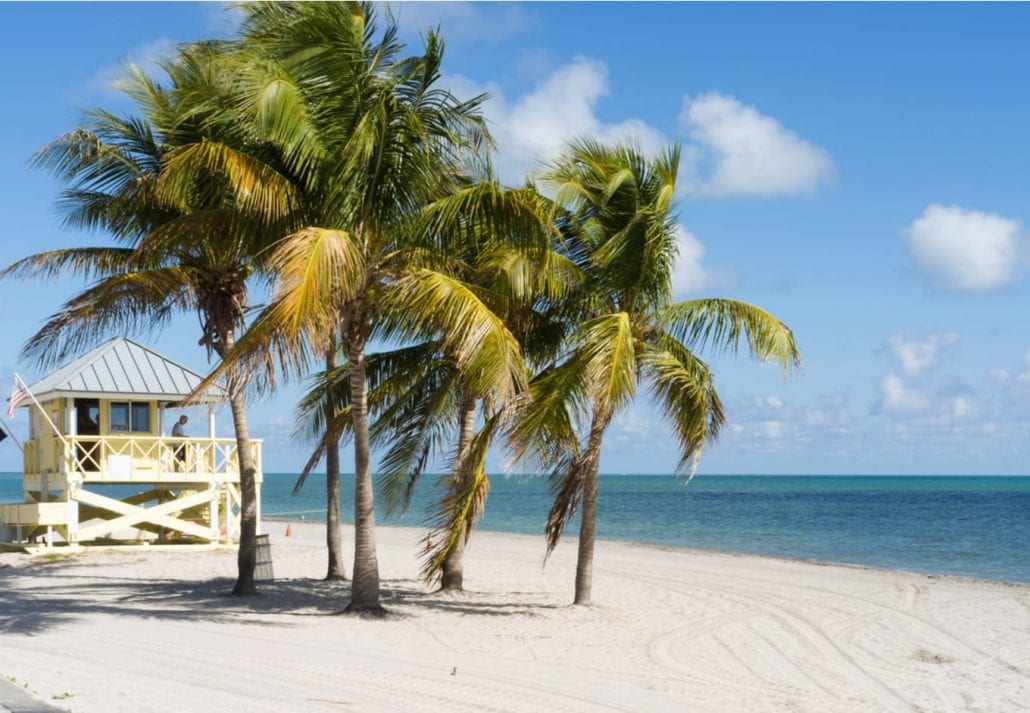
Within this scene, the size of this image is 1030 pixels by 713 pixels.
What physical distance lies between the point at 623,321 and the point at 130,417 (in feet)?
46.3

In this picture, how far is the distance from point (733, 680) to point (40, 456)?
17.4m

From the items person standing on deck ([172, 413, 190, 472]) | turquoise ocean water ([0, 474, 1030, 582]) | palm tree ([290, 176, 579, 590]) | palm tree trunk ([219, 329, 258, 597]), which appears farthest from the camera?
turquoise ocean water ([0, 474, 1030, 582])

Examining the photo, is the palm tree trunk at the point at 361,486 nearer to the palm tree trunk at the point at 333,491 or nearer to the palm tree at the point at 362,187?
the palm tree at the point at 362,187

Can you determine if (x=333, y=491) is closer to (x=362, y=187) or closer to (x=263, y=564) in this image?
(x=263, y=564)

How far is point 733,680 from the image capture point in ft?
33.0

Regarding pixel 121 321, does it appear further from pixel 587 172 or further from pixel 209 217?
pixel 587 172

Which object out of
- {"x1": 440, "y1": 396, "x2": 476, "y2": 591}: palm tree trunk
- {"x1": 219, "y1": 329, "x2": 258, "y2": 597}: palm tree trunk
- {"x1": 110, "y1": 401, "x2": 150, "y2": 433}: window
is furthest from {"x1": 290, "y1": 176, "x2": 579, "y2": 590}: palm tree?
{"x1": 110, "y1": 401, "x2": 150, "y2": 433}: window

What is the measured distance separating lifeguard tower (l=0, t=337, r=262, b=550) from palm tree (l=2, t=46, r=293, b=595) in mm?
6787

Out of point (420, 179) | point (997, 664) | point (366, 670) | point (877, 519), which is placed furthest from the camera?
point (877, 519)

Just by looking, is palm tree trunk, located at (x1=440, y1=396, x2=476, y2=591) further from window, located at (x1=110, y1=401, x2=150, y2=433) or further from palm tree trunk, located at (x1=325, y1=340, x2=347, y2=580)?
window, located at (x1=110, y1=401, x2=150, y2=433)

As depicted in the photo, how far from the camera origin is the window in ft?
74.7

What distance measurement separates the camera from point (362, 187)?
1216cm

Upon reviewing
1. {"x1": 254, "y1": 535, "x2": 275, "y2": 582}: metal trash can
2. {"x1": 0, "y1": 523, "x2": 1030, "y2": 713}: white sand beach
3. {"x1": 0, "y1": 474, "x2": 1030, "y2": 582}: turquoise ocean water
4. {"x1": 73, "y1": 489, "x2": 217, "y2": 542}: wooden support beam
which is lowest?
{"x1": 0, "y1": 474, "x2": 1030, "y2": 582}: turquoise ocean water

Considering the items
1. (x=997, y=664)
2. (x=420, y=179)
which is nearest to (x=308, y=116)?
(x=420, y=179)
